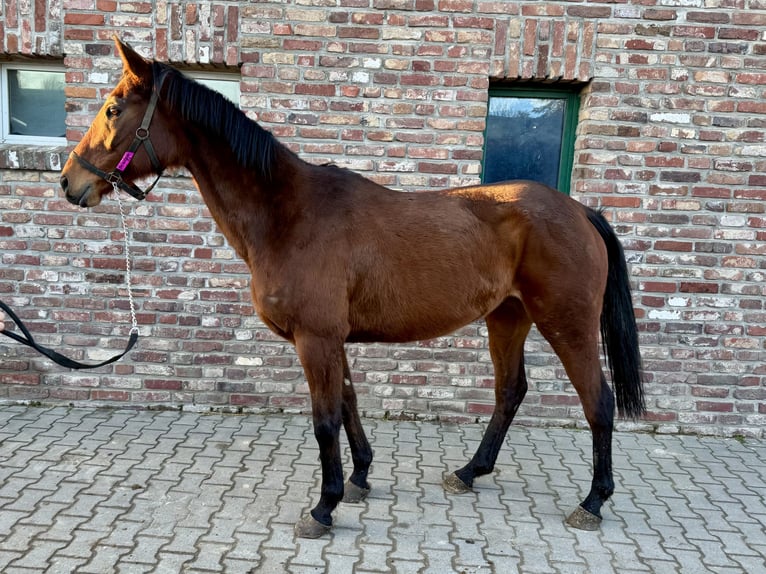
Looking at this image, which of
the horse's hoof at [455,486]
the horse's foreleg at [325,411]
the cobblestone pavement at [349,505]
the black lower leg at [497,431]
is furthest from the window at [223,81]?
the horse's hoof at [455,486]

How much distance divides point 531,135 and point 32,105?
3.80 metres

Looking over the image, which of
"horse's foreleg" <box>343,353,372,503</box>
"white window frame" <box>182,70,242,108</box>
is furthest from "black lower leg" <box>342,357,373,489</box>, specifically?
"white window frame" <box>182,70,242,108</box>

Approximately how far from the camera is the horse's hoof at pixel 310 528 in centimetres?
241

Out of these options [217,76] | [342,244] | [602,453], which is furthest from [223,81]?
[602,453]

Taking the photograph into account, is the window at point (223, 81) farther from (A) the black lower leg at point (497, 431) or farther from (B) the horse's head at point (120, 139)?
(A) the black lower leg at point (497, 431)

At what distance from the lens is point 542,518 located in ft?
8.80

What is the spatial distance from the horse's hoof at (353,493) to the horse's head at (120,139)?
1913 millimetres

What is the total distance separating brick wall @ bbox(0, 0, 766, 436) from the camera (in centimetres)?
354

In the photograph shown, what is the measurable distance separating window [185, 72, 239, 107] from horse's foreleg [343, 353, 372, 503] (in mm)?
2352

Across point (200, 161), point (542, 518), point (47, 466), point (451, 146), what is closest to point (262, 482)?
point (47, 466)

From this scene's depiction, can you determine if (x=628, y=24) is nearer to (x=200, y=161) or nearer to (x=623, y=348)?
(x=623, y=348)

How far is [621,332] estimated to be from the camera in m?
2.89

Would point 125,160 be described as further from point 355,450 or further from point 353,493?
point 353,493

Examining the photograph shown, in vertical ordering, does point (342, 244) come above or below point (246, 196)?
below
